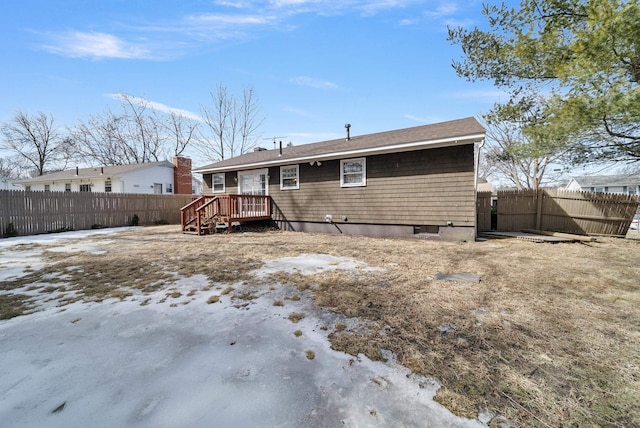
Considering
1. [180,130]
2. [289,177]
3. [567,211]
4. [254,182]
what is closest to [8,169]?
[180,130]

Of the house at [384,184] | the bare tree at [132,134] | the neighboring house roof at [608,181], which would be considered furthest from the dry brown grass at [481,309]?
the neighboring house roof at [608,181]

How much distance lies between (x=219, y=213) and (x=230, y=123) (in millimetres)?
15707

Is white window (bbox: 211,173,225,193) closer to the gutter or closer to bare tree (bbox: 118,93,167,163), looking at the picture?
the gutter

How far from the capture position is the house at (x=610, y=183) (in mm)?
29625

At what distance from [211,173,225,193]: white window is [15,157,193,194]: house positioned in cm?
1140

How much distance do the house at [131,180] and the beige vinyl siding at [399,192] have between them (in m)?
16.5

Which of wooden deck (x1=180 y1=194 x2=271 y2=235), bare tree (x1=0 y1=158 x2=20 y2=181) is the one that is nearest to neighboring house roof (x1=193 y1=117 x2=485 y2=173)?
wooden deck (x1=180 y1=194 x2=271 y2=235)

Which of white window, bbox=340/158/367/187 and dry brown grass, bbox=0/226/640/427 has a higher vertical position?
white window, bbox=340/158/367/187

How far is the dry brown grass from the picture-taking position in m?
1.71

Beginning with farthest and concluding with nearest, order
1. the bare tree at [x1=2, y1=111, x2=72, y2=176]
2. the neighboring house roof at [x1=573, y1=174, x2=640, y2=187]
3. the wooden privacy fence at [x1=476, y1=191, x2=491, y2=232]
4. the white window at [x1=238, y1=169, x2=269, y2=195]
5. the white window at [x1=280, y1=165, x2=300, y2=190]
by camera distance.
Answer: the bare tree at [x1=2, y1=111, x2=72, y2=176] → the neighboring house roof at [x1=573, y1=174, x2=640, y2=187] → the white window at [x1=238, y1=169, x2=269, y2=195] → the white window at [x1=280, y1=165, x2=300, y2=190] → the wooden privacy fence at [x1=476, y1=191, x2=491, y2=232]

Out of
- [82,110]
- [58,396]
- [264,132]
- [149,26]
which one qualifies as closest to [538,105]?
[58,396]

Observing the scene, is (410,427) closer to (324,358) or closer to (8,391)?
(324,358)

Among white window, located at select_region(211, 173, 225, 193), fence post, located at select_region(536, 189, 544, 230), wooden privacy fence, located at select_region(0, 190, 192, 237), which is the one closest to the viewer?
wooden privacy fence, located at select_region(0, 190, 192, 237)

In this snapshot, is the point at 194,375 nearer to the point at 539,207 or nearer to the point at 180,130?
the point at 539,207
